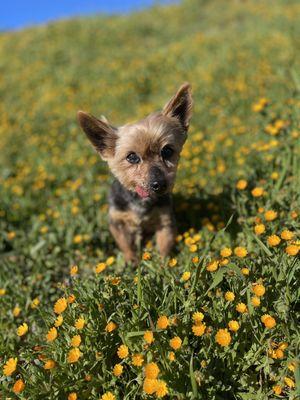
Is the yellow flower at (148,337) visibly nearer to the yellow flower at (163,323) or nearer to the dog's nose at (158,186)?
the yellow flower at (163,323)

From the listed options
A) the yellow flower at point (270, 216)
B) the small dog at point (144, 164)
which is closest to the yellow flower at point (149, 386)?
the small dog at point (144, 164)

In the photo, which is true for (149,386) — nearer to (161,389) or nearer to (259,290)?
(161,389)

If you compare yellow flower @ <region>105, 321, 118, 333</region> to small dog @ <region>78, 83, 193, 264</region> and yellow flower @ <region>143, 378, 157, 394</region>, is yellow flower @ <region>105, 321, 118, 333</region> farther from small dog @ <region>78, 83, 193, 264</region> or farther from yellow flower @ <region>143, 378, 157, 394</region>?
small dog @ <region>78, 83, 193, 264</region>

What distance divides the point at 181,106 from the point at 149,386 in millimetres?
2772

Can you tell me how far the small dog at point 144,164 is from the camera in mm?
3459

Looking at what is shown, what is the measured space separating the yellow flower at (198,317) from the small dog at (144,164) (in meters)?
1.31

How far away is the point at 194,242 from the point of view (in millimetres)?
3568

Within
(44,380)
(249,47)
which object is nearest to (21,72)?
(249,47)

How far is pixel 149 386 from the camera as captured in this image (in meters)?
2.13

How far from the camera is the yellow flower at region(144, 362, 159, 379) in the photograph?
2168 millimetres

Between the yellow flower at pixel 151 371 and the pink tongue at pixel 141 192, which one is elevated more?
the pink tongue at pixel 141 192

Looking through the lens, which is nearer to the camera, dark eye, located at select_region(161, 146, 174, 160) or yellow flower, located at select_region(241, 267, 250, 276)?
yellow flower, located at select_region(241, 267, 250, 276)

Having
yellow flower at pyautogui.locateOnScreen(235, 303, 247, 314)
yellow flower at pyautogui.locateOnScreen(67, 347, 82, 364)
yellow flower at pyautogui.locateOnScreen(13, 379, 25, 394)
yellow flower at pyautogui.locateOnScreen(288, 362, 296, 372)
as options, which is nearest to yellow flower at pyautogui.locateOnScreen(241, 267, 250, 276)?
yellow flower at pyautogui.locateOnScreen(235, 303, 247, 314)

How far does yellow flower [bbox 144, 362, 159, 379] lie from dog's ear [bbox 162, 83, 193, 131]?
8.27 feet
